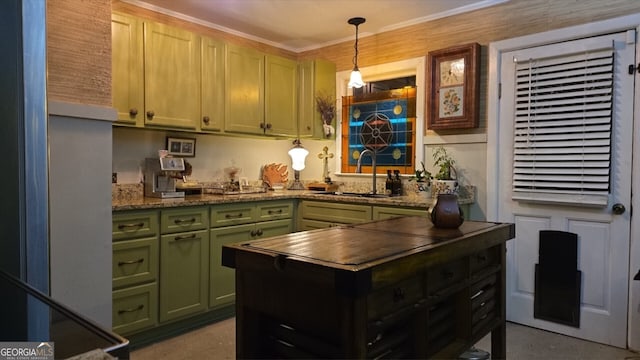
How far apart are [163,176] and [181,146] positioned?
0.48 meters

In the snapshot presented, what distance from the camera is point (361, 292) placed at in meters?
1.27

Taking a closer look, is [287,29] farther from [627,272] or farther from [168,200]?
[627,272]

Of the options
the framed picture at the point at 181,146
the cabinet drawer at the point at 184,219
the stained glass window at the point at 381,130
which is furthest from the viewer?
the stained glass window at the point at 381,130

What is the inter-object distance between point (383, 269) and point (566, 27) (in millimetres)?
2658

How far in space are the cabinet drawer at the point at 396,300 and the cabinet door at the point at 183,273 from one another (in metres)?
1.95

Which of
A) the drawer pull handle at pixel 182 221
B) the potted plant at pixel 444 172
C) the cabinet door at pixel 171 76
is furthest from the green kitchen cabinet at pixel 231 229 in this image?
the potted plant at pixel 444 172

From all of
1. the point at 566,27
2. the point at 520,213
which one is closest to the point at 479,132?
the point at 520,213

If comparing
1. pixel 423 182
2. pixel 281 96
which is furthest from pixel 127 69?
pixel 423 182

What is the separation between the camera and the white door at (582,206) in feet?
9.11

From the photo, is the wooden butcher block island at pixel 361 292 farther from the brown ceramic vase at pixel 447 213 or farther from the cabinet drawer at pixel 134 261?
the cabinet drawer at pixel 134 261

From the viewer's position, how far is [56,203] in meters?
2.06

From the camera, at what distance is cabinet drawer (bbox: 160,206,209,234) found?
2.89 m

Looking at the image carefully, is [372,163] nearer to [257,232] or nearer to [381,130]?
[381,130]

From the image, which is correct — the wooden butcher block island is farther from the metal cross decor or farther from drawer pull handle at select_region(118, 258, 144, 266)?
Result: the metal cross decor
